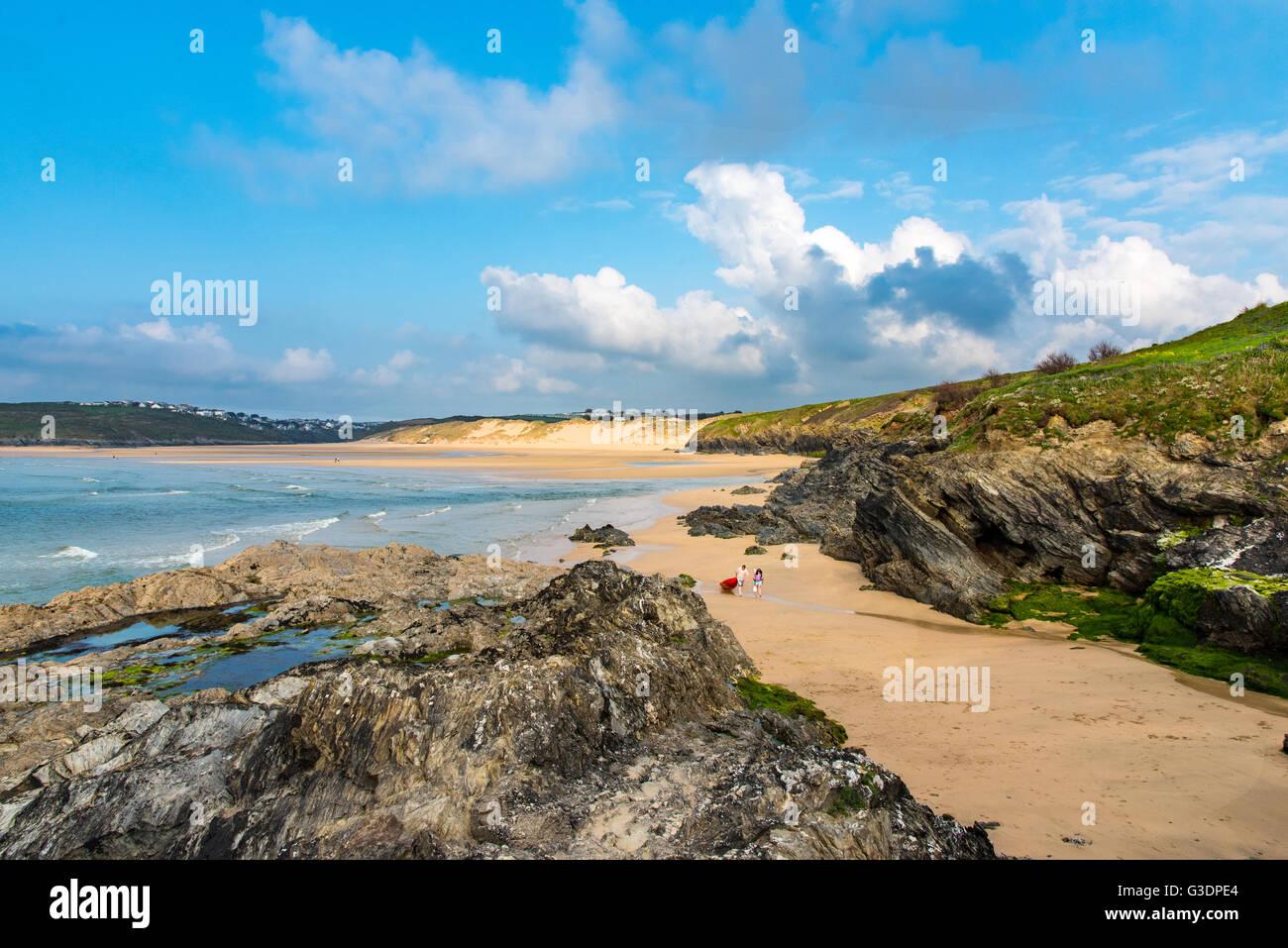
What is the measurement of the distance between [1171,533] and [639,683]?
1818cm

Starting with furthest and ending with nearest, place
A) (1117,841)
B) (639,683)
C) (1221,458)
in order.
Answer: (1221,458) < (639,683) < (1117,841)

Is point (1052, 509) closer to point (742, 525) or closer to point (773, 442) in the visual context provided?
point (742, 525)

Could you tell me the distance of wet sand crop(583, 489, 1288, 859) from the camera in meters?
7.93

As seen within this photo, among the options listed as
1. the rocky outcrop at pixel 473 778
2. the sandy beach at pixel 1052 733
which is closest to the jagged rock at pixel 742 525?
the sandy beach at pixel 1052 733

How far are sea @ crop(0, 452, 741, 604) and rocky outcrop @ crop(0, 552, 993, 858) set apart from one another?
19.5 metres

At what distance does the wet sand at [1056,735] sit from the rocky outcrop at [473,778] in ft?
6.79

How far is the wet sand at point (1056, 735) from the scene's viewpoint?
26.0 feet

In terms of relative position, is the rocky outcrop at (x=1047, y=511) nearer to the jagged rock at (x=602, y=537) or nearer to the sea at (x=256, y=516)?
the jagged rock at (x=602, y=537)

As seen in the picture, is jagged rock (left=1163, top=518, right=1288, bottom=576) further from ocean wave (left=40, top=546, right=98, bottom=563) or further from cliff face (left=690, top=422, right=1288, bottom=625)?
ocean wave (left=40, top=546, right=98, bottom=563)
